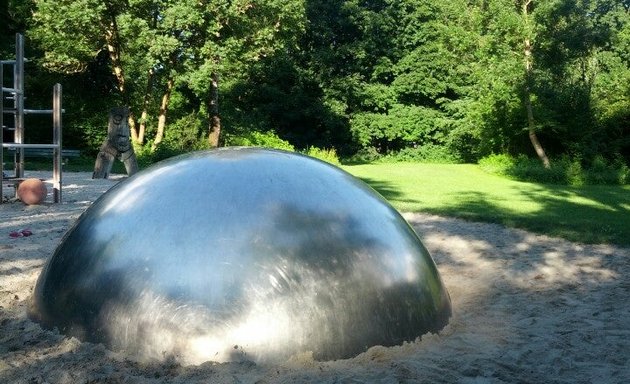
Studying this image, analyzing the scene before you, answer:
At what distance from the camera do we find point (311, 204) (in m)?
4.54

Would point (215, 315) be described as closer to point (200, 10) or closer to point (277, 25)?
point (200, 10)

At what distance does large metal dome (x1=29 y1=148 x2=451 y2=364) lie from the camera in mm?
4027

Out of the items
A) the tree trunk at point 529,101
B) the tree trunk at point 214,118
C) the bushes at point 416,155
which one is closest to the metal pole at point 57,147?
the tree trunk at point 214,118

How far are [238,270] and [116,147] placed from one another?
53.5ft

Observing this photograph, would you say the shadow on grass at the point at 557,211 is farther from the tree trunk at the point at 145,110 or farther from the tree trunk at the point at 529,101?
the tree trunk at the point at 145,110

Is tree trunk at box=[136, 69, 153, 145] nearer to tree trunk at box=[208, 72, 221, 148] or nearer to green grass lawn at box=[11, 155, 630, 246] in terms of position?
tree trunk at box=[208, 72, 221, 148]

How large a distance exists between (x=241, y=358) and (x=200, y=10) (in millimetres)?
27309

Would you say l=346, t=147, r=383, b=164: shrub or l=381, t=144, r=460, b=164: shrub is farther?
l=381, t=144, r=460, b=164: shrub

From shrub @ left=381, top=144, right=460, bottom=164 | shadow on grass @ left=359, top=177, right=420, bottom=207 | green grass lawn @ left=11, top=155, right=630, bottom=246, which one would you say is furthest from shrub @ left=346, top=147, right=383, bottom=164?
shadow on grass @ left=359, top=177, right=420, bottom=207


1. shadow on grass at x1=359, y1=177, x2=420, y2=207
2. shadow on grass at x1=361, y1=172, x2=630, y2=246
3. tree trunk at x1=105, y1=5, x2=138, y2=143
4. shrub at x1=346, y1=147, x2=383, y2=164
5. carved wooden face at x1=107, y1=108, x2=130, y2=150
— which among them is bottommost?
shrub at x1=346, y1=147, x2=383, y2=164

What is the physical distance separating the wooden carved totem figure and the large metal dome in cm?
1494

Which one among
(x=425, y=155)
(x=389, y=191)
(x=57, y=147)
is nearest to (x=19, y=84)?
(x=57, y=147)

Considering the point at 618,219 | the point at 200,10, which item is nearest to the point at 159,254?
the point at 618,219

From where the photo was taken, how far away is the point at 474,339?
4.94 m
